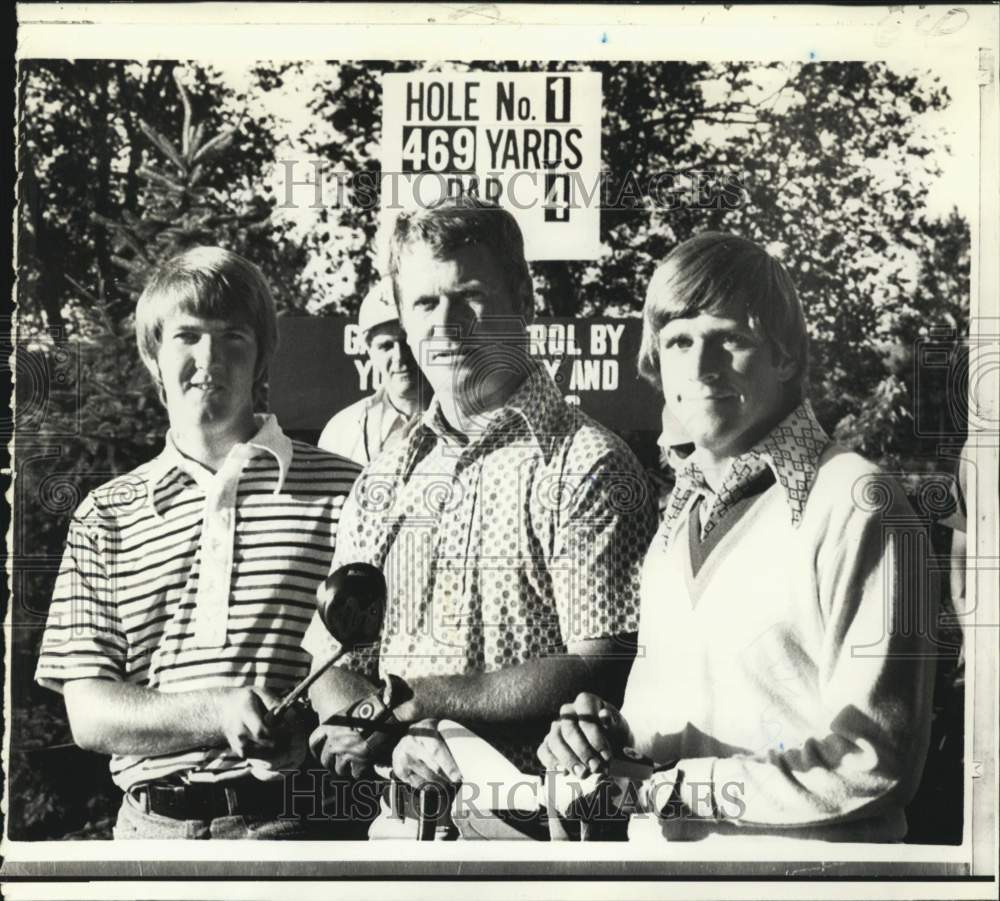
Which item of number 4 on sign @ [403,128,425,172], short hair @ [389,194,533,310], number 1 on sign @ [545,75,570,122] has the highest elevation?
number 1 on sign @ [545,75,570,122]

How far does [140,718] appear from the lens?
3.88 meters

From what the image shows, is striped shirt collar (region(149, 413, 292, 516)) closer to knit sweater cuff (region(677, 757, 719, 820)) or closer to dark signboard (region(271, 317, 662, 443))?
dark signboard (region(271, 317, 662, 443))

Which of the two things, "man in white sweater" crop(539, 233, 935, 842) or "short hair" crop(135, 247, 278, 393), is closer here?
"man in white sweater" crop(539, 233, 935, 842)

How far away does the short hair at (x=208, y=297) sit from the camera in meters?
3.91

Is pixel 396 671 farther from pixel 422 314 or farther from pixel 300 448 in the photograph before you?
pixel 422 314

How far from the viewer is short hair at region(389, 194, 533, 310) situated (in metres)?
3.90

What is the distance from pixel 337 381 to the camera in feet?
12.8

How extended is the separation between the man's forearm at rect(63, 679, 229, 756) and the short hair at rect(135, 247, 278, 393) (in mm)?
949

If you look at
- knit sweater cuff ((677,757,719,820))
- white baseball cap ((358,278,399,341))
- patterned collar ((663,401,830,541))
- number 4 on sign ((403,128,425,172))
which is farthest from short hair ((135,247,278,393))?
knit sweater cuff ((677,757,719,820))

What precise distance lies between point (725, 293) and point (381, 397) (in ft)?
3.53

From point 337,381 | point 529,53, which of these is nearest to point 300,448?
point 337,381

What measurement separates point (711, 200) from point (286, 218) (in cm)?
128

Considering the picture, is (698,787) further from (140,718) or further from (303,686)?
(140,718)

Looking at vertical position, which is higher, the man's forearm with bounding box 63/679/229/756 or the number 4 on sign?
the number 4 on sign
